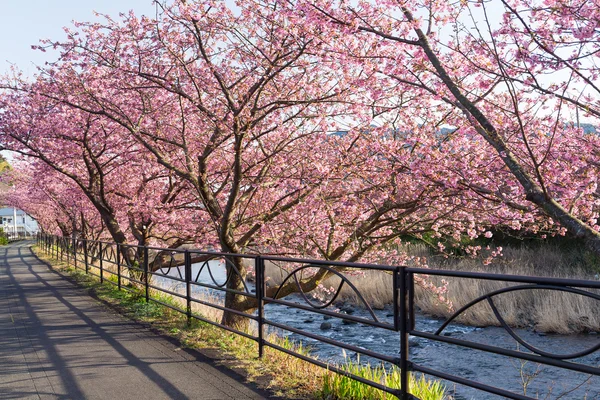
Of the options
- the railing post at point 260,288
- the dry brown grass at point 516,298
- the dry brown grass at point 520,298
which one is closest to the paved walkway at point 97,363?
the railing post at point 260,288

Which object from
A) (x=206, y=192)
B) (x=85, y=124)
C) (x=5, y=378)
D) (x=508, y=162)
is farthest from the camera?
(x=85, y=124)

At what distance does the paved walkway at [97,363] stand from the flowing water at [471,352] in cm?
280

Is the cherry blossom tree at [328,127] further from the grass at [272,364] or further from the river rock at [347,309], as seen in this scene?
the river rock at [347,309]

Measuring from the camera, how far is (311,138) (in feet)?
31.9

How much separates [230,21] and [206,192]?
305 cm

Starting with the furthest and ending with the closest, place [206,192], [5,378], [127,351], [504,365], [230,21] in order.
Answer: [504,365], [206,192], [230,21], [127,351], [5,378]

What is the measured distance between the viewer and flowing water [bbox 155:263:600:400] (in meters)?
9.81

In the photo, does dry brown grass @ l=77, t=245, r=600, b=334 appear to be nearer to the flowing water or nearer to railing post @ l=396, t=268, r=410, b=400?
the flowing water

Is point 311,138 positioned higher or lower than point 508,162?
higher

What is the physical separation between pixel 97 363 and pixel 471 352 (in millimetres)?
9642

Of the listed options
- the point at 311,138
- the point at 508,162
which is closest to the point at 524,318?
the point at 311,138

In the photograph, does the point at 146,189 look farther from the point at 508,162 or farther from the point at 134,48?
the point at 508,162

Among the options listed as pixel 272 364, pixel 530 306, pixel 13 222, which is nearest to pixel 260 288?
pixel 272 364

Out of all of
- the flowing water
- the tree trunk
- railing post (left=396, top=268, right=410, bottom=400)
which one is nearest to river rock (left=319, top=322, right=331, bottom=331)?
the flowing water
